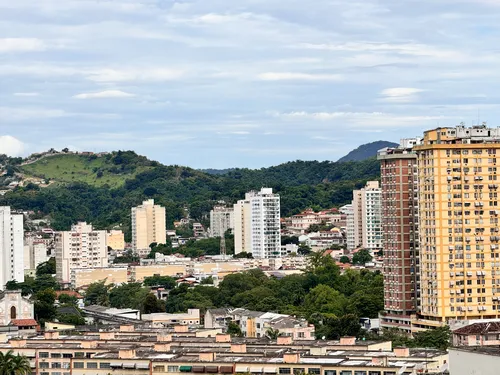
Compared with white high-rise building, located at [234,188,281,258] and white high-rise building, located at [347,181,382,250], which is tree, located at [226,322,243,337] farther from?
white high-rise building, located at [347,181,382,250]

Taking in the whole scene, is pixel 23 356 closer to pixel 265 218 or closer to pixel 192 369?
pixel 192 369

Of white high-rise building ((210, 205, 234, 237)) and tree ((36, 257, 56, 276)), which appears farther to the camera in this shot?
white high-rise building ((210, 205, 234, 237))

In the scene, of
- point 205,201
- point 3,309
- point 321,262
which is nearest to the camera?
point 3,309

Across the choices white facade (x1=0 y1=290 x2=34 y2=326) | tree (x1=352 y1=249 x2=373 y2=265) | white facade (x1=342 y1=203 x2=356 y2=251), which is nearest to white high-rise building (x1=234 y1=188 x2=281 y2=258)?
white facade (x1=342 y1=203 x2=356 y2=251)

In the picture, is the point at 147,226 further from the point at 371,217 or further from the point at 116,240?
the point at 371,217

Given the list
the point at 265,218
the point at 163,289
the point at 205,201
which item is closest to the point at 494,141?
the point at 163,289

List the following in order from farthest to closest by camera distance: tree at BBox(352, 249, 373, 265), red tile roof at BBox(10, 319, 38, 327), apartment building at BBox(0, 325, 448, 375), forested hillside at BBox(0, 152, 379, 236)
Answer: forested hillside at BBox(0, 152, 379, 236), tree at BBox(352, 249, 373, 265), red tile roof at BBox(10, 319, 38, 327), apartment building at BBox(0, 325, 448, 375)

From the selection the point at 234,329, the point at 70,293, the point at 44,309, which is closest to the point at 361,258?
the point at 70,293
